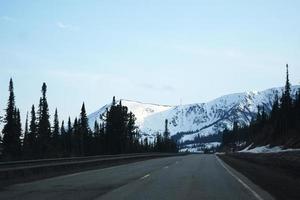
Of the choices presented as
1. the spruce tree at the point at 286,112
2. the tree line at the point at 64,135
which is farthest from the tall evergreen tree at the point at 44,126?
the spruce tree at the point at 286,112

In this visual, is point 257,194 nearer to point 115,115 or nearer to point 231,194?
point 231,194

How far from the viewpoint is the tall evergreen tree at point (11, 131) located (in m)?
87.3

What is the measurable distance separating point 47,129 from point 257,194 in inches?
3507

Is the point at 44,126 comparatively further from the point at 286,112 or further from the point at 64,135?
the point at 286,112

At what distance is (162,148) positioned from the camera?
560 ft

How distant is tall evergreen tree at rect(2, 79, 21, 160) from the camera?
8731 cm

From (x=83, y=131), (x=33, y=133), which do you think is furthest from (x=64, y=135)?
(x=33, y=133)

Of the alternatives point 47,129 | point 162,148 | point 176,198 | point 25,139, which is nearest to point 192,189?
point 176,198

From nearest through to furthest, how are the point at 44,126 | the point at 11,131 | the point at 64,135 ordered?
1. the point at 11,131
2. the point at 44,126
3. the point at 64,135

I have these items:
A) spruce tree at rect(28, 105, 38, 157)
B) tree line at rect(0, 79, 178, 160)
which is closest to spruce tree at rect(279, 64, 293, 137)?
tree line at rect(0, 79, 178, 160)

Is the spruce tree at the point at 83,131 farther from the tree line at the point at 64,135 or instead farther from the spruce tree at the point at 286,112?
the spruce tree at the point at 286,112

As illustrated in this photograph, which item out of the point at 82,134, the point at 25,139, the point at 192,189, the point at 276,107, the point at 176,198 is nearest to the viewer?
the point at 176,198

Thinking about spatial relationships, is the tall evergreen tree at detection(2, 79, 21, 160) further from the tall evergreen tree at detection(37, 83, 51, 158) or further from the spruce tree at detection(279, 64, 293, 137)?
the spruce tree at detection(279, 64, 293, 137)

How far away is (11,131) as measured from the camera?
89.9m
